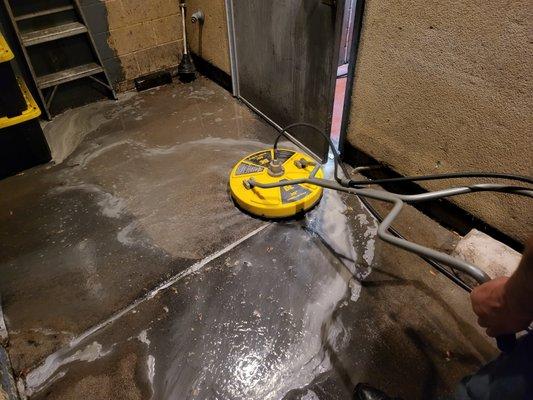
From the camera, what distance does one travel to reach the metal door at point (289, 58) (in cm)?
206

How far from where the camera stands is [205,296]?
1.74 metres

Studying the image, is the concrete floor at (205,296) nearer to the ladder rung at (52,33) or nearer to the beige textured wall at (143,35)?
the ladder rung at (52,33)

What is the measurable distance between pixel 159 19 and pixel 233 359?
308 centimetres

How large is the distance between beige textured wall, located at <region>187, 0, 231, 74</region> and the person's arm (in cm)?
279

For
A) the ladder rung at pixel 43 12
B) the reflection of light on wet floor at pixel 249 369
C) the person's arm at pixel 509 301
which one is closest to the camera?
the person's arm at pixel 509 301

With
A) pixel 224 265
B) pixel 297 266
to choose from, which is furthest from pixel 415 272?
pixel 224 265

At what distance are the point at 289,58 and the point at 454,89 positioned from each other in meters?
1.12

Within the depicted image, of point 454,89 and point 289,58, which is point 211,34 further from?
point 454,89

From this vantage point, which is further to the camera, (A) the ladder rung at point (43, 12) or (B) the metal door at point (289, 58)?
(A) the ladder rung at point (43, 12)

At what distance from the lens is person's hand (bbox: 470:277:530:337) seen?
80cm

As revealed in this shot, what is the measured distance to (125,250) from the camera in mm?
1975

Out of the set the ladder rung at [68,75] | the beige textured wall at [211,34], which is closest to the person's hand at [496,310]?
the beige textured wall at [211,34]

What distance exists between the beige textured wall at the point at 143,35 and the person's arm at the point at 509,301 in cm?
338

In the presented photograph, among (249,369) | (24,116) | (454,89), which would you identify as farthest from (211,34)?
(249,369)
